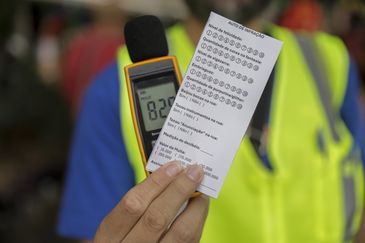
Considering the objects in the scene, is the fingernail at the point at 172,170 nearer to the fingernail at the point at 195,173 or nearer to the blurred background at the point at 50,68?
the fingernail at the point at 195,173

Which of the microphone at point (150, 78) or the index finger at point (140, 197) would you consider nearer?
the index finger at point (140, 197)

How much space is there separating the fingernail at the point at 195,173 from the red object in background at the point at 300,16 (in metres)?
2.54

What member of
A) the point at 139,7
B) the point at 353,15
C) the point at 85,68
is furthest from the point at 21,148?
the point at 353,15

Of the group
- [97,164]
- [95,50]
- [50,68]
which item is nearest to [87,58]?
[95,50]

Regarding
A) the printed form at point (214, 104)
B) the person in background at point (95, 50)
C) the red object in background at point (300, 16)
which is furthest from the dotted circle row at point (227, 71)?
the red object in background at point (300, 16)

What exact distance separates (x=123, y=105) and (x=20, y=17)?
13.4ft

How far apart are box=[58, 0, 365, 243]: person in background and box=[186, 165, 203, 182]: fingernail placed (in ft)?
1.60

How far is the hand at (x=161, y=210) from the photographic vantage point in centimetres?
110

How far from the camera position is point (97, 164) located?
1719 millimetres

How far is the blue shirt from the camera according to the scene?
1.68m

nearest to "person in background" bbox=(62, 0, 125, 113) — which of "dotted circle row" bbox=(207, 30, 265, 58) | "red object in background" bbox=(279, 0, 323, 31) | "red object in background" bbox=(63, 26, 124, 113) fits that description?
"red object in background" bbox=(63, 26, 124, 113)

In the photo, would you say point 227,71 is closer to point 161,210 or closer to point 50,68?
point 161,210

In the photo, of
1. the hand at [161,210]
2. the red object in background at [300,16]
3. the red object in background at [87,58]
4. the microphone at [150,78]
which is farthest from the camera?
the red object in background at [300,16]

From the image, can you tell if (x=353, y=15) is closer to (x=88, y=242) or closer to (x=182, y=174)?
(x=88, y=242)
